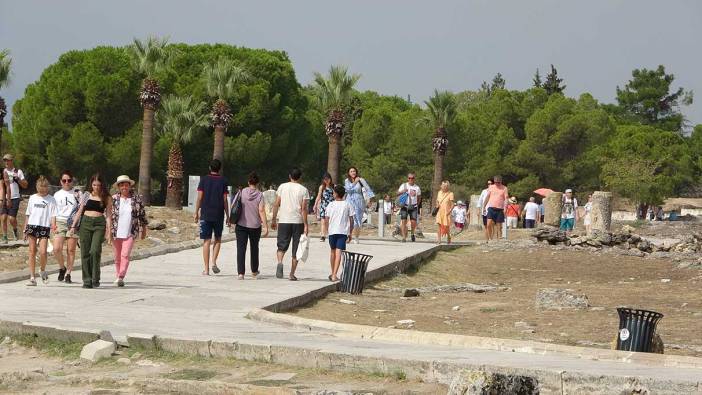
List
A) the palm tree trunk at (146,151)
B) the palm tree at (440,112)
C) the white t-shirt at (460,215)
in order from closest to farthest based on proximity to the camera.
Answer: the white t-shirt at (460,215) < the palm tree trunk at (146,151) < the palm tree at (440,112)

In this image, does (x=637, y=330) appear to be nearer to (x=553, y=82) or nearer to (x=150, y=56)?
(x=150, y=56)

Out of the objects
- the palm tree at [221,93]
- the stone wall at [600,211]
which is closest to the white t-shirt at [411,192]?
the stone wall at [600,211]

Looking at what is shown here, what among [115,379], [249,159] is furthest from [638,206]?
[115,379]

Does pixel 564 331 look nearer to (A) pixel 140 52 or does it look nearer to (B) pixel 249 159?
(A) pixel 140 52

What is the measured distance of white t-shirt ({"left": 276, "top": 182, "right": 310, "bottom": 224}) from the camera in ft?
59.5

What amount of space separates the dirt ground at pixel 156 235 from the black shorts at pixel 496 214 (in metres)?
7.25

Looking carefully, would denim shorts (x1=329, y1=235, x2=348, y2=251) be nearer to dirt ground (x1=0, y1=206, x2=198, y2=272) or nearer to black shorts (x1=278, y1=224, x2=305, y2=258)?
black shorts (x1=278, y1=224, x2=305, y2=258)

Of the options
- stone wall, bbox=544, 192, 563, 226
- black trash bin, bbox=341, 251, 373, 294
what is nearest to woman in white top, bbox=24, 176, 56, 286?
black trash bin, bbox=341, 251, 373, 294

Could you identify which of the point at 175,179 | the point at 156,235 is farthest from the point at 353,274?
the point at 175,179

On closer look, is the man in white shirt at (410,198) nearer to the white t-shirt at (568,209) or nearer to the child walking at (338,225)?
the child walking at (338,225)

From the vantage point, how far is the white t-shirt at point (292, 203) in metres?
18.1

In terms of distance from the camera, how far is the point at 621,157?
89.8 metres

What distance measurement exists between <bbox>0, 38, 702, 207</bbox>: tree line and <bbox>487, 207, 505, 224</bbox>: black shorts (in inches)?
841

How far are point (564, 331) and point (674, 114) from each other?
117 m
